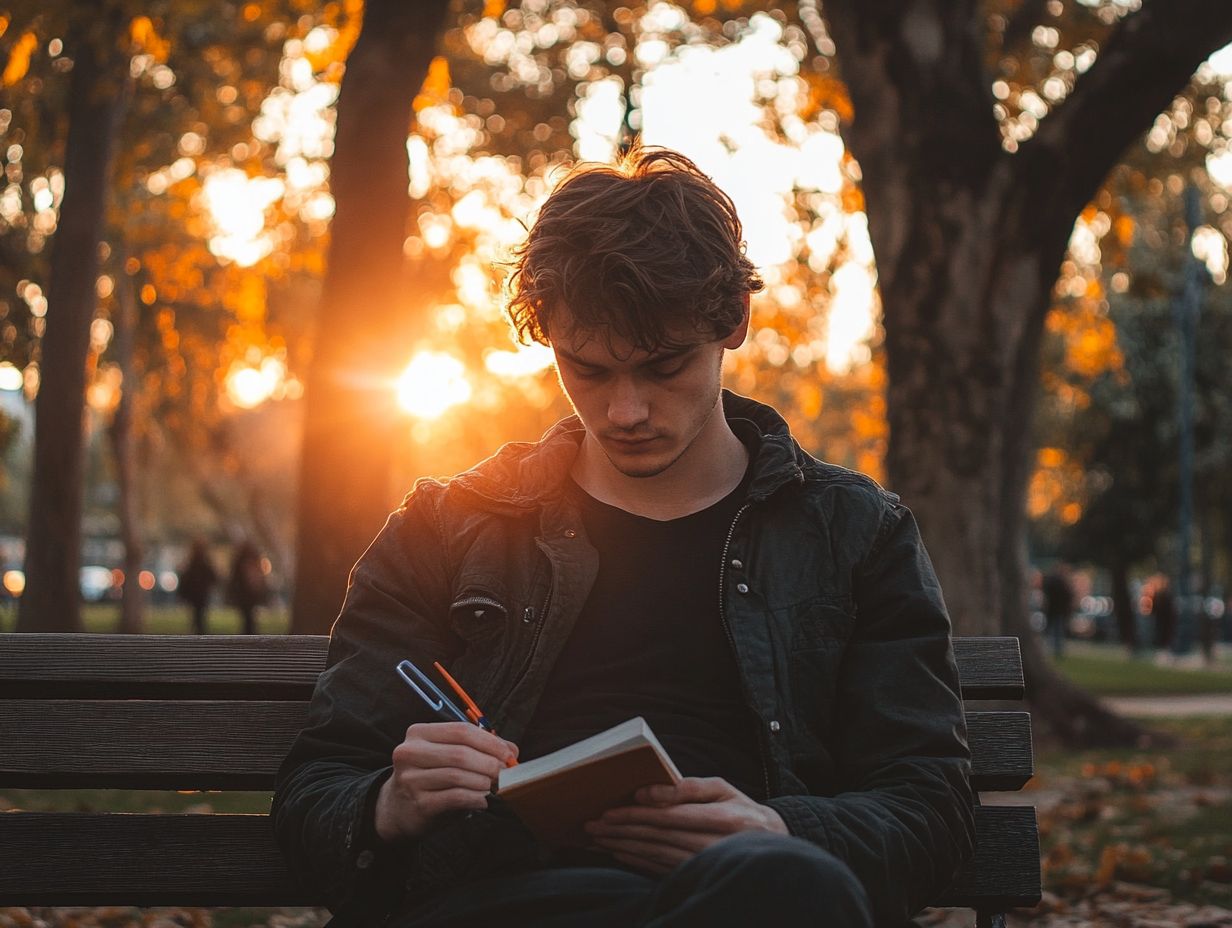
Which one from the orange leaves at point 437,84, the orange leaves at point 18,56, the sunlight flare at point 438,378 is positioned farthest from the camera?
the sunlight flare at point 438,378

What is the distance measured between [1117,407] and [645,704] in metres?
35.5

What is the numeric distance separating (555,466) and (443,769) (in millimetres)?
795

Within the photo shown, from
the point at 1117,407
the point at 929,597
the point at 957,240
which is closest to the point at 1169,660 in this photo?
the point at 1117,407

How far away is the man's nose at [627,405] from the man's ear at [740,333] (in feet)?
0.73

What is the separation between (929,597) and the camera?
3.01 meters

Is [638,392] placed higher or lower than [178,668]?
higher

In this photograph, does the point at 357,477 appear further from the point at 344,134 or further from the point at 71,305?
the point at 71,305

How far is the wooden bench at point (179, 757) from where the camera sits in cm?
329

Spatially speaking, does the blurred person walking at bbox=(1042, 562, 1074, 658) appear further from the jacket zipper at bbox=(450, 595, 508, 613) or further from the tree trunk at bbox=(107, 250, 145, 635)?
the jacket zipper at bbox=(450, 595, 508, 613)

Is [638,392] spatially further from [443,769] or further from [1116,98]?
[1116,98]

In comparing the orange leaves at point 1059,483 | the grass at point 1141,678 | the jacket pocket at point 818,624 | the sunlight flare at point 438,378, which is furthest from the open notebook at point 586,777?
the orange leaves at point 1059,483

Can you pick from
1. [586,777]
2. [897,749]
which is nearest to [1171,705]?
[897,749]

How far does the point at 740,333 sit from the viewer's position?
3.12 m

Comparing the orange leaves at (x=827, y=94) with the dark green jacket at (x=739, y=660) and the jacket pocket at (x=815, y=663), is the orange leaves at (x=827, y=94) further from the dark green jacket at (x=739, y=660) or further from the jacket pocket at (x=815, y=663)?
the jacket pocket at (x=815, y=663)
